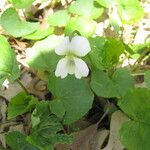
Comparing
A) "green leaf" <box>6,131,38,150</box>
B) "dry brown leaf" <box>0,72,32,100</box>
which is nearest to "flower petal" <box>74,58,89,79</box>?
"green leaf" <box>6,131,38,150</box>

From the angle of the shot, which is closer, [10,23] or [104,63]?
[104,63]

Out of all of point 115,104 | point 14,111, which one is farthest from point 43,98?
point 115,104

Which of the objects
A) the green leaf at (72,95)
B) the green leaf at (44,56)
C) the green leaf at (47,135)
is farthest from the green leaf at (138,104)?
the green leaf at (44,56)

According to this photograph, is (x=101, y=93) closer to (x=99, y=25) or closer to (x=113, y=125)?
(x=113, y=125)

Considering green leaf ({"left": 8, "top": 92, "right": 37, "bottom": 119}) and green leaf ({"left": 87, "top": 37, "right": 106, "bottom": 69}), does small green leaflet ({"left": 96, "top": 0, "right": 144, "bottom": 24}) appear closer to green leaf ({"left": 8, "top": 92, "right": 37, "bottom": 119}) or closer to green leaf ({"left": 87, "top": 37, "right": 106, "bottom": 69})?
green leaf ({"left": 87, "top": 37, "right": 106, "bottom": 69})

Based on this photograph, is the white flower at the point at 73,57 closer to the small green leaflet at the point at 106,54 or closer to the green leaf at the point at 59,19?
the small green leaflet at the point at 106,54
